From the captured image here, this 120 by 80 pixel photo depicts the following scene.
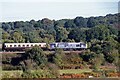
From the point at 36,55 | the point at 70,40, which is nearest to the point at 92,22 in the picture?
the point at 70,40

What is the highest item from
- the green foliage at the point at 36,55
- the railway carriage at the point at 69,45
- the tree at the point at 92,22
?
the tree at the point at 92,22

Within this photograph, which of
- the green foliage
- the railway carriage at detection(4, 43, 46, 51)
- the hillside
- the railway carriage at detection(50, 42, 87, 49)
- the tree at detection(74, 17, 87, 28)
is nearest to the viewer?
the hillside

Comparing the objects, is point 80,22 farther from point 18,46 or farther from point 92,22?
point 18,46

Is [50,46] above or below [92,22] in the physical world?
below

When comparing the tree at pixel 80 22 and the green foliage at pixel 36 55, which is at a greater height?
the tree at pixel 80 22

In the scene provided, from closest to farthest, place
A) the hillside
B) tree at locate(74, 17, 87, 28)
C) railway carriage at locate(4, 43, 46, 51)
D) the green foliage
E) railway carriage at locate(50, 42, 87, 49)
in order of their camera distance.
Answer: the hillside
the green foliage
railway carriage at locate(4, 43, 46, 51)
railway carriage at locate(50, 42, 87, 49)
tree at locate(74, 17, 87, 28)

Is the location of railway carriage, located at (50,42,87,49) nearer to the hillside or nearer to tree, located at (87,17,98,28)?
the hillside

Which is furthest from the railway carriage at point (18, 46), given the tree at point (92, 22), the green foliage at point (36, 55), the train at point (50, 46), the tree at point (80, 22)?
the tree at point (92, 22)

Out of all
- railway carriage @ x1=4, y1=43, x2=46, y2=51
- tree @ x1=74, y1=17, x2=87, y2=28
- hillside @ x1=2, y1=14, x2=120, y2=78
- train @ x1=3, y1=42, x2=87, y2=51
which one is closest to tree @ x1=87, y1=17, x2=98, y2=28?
hillside @ x1=2, y1=14, x2=120, y2=78

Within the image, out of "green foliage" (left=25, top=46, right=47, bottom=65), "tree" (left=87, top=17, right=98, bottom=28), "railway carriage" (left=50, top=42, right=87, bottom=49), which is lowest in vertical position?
"green foliage" (left=25, top=46, right=47, bottom=65)

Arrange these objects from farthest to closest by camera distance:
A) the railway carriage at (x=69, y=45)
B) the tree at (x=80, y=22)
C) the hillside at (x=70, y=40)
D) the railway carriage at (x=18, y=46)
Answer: the tree at (x=80, y=22) < the railway carriage at (x=69, y=45) < the railway carriage at (x=18, y=46) < the hillside at (x=70, y=40)

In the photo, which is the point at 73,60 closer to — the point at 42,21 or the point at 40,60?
the point at 40,60

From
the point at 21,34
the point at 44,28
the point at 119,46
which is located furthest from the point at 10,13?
the point at 119,46

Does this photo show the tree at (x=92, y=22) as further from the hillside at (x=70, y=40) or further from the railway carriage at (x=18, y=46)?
the railway carriage at (x=18, y=46)
